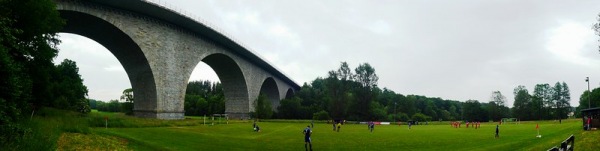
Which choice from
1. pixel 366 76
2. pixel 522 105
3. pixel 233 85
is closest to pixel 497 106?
pixel 522 105

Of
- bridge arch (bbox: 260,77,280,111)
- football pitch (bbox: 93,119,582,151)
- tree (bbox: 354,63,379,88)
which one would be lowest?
football pitch (bbox: 93,119,582,151)

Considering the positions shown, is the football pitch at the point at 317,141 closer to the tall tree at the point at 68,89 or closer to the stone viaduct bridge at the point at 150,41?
the stone viaduct bridge at the point at 150,41

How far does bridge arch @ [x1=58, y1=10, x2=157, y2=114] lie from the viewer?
107 feet

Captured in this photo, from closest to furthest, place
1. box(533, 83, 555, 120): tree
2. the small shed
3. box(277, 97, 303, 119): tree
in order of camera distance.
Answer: the small shed
box(277, 97, 303, 119): tree
box(533, 83, 555, 120): tree

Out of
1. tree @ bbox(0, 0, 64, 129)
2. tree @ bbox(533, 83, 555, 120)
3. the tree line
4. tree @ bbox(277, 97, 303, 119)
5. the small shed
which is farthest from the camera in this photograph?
tree @ bbox(533, 83, 555, 120)

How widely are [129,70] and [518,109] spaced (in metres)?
99.2

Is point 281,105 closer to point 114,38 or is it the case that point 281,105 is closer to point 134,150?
point 114,38

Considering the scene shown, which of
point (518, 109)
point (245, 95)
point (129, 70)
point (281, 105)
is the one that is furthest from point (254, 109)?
point (518, 109)

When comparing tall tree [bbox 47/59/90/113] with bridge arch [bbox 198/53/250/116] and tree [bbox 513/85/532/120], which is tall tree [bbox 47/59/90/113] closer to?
bridge arch [bbox 198/53/250/116]

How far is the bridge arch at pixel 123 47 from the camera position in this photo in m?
32.7

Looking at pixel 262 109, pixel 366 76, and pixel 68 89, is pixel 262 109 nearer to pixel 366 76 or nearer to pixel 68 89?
pixel 366 76

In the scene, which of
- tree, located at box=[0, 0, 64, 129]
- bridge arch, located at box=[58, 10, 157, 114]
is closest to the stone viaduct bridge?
bridge arch, located at box=[58, 10, 157, 114]

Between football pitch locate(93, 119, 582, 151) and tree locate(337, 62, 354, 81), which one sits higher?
tree locate(337, 62, 354, 81)

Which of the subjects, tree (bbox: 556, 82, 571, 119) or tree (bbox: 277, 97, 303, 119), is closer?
tree (bbox: 277, 97, 303, 119)
